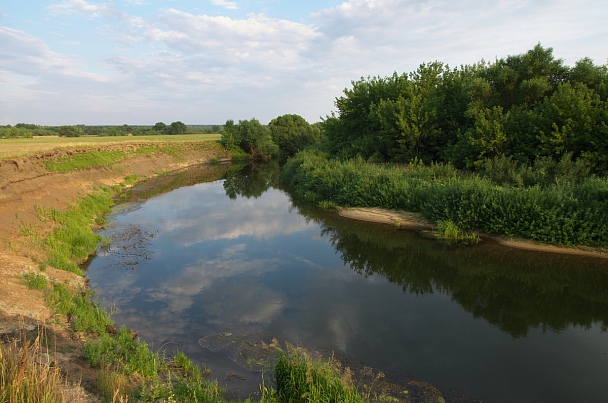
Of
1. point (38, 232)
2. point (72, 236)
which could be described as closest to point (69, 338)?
point (38, 232)

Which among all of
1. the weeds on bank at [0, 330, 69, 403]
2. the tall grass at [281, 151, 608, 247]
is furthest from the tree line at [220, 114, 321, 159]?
the weeds on bank at [0, 330, 69, 403]

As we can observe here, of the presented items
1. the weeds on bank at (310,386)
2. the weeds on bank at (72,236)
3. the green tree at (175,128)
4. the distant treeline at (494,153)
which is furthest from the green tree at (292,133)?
the weeds on bank at (310,386)

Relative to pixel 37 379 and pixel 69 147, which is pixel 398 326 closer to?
pixel 37 379

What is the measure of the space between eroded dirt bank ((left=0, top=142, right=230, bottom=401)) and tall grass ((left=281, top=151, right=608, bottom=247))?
14.3 m

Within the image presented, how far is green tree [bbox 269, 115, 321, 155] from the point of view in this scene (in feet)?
207

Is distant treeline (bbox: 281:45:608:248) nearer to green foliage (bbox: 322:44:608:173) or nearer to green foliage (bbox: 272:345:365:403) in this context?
green foliage (bbox: 322:44:608:173)

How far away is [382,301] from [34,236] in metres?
11.8

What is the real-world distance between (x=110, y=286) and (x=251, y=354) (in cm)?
608

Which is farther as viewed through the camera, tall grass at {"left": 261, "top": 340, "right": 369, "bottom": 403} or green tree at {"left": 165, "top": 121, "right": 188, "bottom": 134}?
green tree at {"left": 165, "top": 121, "right": 188, "bottom": 134}

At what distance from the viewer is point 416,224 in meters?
18.0

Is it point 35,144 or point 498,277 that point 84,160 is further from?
point 498,277

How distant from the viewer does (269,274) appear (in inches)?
Answer: 505

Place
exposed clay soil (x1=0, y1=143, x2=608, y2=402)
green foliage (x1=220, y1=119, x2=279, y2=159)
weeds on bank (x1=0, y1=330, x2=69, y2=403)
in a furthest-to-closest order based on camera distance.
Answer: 1. green foliage (x1=220, y1=119, x2=279, y2=159)
2. exposed clay soil (x1=0, y1=143, x2=608, y2=402)
3. weeds on bank (x1=0, y1=330, x2=69, y2=403)

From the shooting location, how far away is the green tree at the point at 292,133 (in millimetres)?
62969
